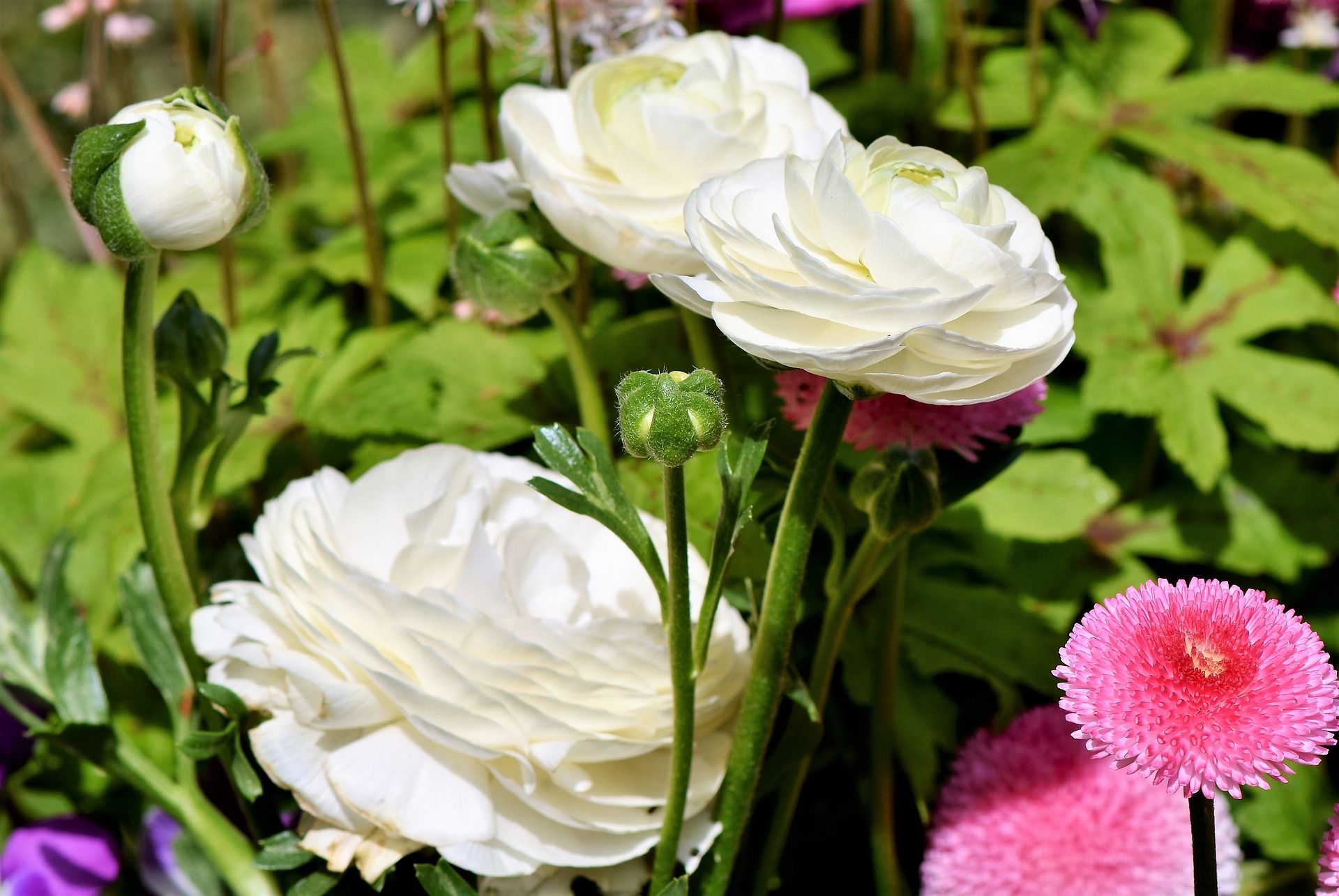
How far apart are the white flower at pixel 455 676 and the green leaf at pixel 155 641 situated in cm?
6

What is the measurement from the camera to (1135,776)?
0.50 metres

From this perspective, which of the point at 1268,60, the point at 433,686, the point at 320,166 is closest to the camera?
the point at 433,686

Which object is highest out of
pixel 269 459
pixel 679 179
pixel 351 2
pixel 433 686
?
pixel 679 179

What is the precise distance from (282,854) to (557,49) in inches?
14.8

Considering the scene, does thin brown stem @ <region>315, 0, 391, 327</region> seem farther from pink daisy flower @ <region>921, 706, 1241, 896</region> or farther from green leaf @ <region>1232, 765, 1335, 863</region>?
green leaf @ <region>1232, 765, 1335, 863</region>

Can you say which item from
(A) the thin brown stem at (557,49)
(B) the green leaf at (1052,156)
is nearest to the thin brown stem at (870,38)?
(B) the green leaf at (1052,156)

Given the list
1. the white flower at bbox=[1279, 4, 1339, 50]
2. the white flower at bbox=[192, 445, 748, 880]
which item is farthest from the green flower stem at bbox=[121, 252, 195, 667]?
the white flower at bbox=[1279, 4, 1339, 50]

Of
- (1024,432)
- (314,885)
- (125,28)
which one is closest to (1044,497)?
(1024,432)

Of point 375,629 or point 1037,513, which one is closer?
point 375,629

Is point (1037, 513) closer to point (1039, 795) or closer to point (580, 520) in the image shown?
point (1039, 795)

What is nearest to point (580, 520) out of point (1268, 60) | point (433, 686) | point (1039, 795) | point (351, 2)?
point (433, 686)

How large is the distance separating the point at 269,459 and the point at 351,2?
1742mm

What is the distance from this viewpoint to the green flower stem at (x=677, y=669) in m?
0.32

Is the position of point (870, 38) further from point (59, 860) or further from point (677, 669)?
point (59, 860)
